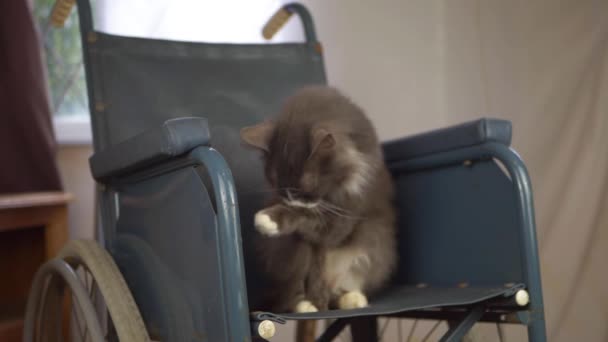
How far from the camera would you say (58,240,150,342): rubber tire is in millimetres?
1088

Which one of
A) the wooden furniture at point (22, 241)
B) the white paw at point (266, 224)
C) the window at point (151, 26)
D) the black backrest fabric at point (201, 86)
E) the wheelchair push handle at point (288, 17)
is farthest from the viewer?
Answer: the window at point (151, 26)

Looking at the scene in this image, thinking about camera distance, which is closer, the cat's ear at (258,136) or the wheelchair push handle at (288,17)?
the cat's ear at (258,136)

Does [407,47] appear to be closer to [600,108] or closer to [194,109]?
[600,108]

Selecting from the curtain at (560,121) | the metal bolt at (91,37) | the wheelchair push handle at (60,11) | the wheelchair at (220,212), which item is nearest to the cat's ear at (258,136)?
the wheelchair at (220,212)

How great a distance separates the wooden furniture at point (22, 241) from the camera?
5.37ft

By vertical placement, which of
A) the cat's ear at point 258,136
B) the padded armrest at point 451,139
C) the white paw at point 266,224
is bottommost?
the white paw at point 266,224

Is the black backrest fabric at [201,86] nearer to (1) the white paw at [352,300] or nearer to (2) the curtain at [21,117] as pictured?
(1) the white paw at [352,300]

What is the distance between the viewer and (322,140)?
3.58ft

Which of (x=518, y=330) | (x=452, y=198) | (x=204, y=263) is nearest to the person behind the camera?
(x=204, y=263)

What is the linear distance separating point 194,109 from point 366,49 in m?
0.83

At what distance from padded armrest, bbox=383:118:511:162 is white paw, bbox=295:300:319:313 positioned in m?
0.45

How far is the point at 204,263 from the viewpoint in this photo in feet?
3.09

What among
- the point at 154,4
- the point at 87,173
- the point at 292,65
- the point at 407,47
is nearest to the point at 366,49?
the point at 407,47

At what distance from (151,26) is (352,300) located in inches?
51.6
